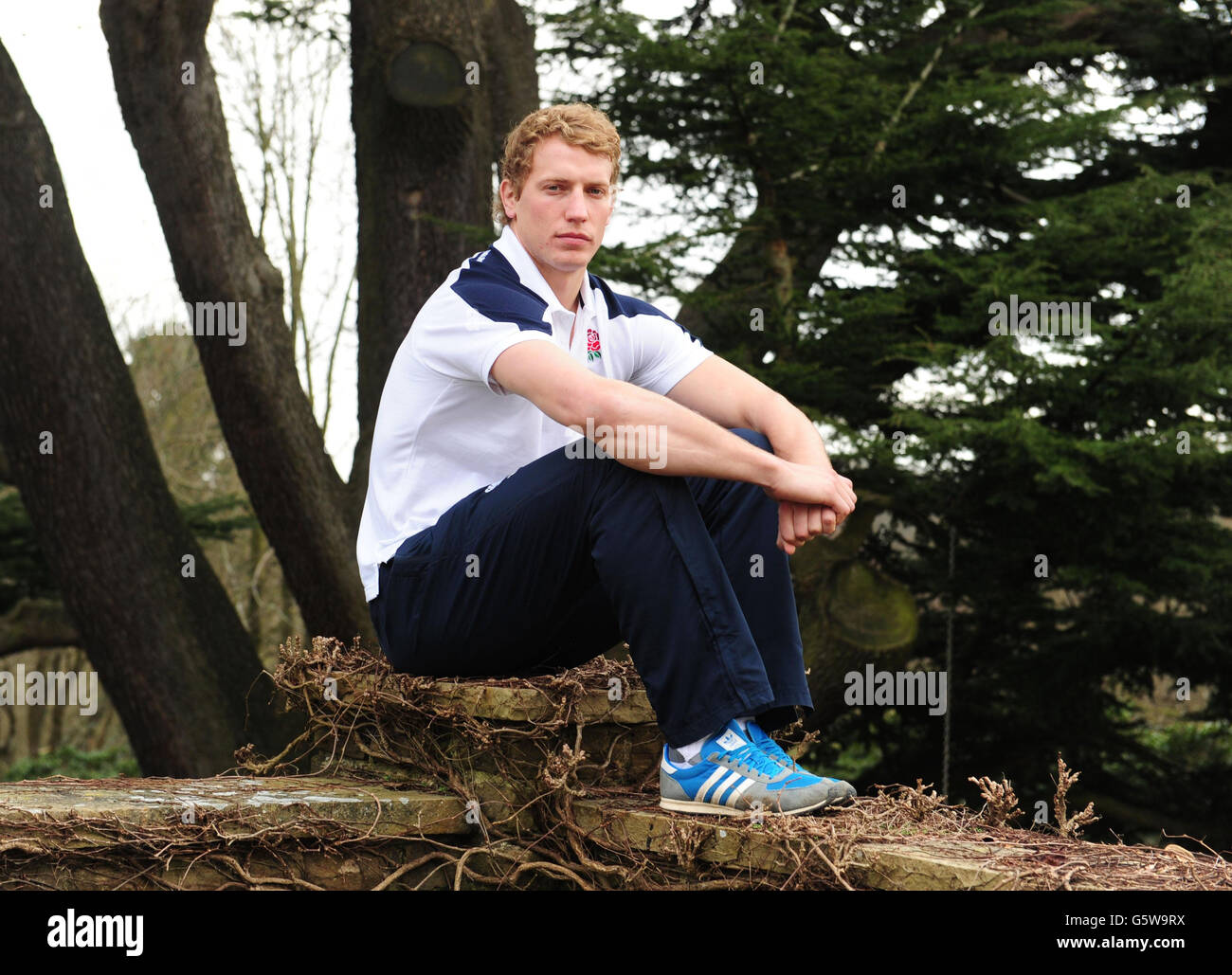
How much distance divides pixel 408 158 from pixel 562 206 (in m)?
3.07

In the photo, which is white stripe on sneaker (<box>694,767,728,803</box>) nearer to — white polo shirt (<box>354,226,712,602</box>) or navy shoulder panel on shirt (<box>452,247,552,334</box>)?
white polo shirt (<box>354,226,712,602</box>)

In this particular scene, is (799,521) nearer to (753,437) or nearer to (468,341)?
(753,437)

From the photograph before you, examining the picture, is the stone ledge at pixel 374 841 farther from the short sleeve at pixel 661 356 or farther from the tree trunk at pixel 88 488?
the tree trunk at pixel 88 488

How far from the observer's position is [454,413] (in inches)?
111

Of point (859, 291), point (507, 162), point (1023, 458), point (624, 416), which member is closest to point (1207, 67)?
point (859, 291)

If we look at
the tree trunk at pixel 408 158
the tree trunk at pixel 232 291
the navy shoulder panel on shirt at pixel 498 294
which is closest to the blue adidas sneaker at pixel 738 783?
the navy shoulder panel on shirt at pixel 498 294

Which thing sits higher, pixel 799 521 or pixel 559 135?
pixel 559 135

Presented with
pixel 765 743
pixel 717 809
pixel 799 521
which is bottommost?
pixel 717 809

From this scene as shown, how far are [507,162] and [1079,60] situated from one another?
5183 millimetres

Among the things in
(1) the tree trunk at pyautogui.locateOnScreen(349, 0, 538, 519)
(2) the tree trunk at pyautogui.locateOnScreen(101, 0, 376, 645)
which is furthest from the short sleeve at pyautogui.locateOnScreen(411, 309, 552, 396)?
(2) the tree trunk at pyautogui.locateOnScreen(101, 0, 376, 645)

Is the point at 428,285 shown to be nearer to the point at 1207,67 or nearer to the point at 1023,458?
the point at 1023,458

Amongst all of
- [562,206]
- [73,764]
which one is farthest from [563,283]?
[73,764]

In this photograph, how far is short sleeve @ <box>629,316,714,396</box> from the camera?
3.10 m

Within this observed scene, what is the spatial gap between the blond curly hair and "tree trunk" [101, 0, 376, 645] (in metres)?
2.91
